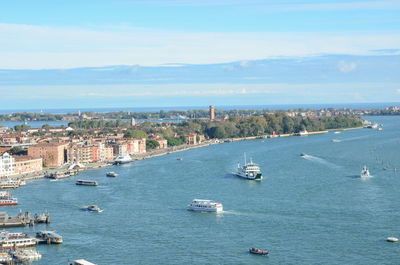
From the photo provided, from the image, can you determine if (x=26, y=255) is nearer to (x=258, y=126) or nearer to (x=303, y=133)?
(x=258, y=126)

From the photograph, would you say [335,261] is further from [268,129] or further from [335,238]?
[268,129]

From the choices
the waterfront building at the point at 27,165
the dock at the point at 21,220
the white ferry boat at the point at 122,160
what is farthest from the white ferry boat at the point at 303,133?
the dock at the point at 21,220

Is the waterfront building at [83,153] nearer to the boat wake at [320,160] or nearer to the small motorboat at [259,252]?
the boat wake at [320,160]

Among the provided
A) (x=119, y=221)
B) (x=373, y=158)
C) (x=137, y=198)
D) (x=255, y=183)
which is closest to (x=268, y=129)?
(x=373, y=158)

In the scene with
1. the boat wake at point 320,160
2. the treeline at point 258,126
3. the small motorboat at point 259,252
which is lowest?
the small motorboat at point 259,252

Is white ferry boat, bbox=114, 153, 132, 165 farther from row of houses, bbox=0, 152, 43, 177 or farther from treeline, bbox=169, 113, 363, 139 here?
treeline, bbox=169, 113, 363, 139
